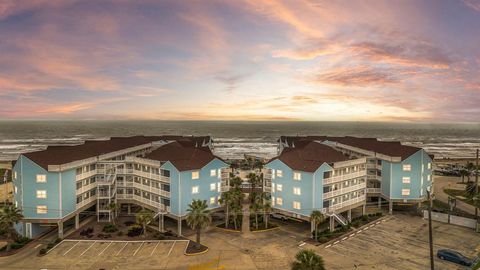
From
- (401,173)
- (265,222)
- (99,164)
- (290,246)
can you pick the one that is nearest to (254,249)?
(290,246)

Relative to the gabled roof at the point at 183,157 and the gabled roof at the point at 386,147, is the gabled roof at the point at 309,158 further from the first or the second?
the gabled roof at the point at 386,147

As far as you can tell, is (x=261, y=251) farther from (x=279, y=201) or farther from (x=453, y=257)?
(x=453, y=257)

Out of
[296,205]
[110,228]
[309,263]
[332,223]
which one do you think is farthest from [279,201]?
[110,228]

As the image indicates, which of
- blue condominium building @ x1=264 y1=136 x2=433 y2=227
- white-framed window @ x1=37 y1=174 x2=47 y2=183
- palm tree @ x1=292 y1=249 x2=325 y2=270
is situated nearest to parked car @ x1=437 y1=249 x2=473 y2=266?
blue condominium building @ x1=264 y1=136 x2=433 y2=227

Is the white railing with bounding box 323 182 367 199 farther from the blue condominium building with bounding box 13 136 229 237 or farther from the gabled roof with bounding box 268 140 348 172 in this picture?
the blue condominium building with bounding box 13 136 229 237

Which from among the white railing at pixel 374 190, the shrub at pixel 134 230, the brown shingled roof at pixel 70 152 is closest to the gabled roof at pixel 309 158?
the white railing at pixel 374 190

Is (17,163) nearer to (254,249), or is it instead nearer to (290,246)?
(254,249)
